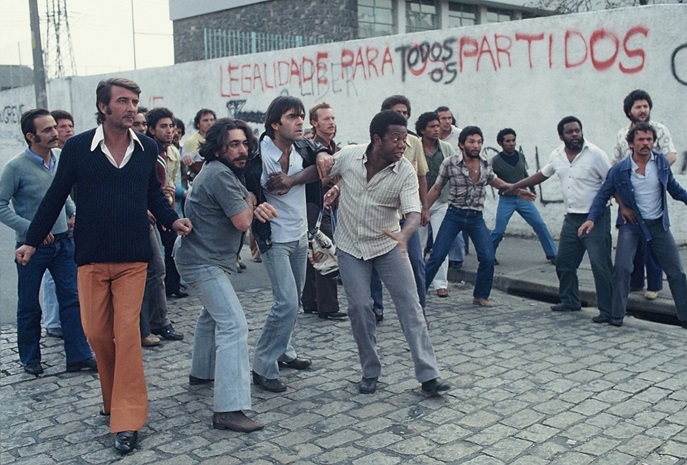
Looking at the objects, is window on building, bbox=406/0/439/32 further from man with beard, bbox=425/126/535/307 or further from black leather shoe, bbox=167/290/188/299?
black leather shoe, bbox=167/290/188/299

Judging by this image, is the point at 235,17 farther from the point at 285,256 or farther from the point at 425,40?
the point at 285,256

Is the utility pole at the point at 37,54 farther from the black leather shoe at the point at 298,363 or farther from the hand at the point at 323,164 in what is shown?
the hand at the point at 323,164

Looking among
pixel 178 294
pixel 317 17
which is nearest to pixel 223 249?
pixel 178 294

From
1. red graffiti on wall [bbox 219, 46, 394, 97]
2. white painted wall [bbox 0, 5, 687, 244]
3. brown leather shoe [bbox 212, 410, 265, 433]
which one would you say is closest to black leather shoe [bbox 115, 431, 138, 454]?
brown leather shoe [bbox 212, 410, 265, 433]

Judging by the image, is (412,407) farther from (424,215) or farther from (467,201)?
(467,201)

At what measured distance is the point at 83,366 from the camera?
5910 mm

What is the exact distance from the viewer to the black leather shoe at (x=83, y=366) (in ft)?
19.3

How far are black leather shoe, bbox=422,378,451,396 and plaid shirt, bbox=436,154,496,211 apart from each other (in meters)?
2.96

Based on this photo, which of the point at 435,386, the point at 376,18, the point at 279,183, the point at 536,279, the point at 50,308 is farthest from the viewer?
the point at 376,18

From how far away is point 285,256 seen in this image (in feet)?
17.2

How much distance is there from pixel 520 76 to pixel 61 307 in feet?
24.8

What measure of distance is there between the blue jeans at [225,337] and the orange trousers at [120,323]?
371 millimetres

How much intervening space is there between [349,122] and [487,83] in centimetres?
269

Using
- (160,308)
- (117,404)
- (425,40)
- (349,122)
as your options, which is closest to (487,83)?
(425,40)
